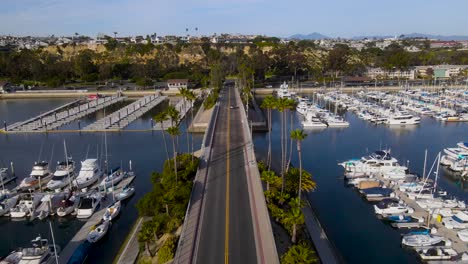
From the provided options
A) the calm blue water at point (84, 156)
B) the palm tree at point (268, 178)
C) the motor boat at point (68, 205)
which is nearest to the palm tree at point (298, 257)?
the palm tree at point (268, 178)

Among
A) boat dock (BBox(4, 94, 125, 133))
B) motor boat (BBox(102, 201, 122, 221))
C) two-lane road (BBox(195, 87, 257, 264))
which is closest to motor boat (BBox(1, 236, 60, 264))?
motor boat (BBox(102, 201, 122, 221))

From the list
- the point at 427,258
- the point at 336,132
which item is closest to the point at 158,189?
the point at 427,258

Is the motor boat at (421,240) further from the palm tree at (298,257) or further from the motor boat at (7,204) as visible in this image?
the motor boat at (7,204)

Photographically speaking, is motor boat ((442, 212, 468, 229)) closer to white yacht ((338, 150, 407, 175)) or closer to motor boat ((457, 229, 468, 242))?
motor boat ((457, 229, 468, 242))

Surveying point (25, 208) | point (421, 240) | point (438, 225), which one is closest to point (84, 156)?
point (25, 208)

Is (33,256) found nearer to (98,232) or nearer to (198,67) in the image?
(98,232)

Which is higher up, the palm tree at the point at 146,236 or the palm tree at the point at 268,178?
the palm tree at the point at 268,178
